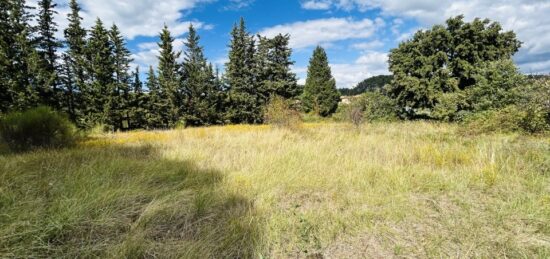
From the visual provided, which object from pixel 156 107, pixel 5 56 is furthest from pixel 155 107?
pixel 5 56

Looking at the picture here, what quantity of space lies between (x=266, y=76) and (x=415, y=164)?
27.4 m

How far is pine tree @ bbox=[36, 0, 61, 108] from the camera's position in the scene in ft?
63.4

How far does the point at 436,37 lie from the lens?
16359 millimetres

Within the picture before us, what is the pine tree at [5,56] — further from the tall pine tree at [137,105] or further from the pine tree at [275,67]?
the pine tree at [275,67]

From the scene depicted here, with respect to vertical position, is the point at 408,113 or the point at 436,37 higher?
the point at 436,37

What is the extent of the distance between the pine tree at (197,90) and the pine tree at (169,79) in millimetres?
1066

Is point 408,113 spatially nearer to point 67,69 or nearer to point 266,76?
point 266,76

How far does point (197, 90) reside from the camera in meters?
27.3

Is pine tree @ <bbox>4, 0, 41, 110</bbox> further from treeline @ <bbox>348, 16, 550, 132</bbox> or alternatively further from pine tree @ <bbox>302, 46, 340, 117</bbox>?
pine tree @ <bbox>302, 46, 340, 117</bbox>

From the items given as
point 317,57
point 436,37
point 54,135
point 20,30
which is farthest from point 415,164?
point 317,57

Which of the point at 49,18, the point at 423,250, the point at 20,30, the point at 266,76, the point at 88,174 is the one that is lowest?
the point at 423,250

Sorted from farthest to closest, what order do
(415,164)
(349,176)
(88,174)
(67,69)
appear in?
(67,69) < (415,164) < (349,176) < (88,174)

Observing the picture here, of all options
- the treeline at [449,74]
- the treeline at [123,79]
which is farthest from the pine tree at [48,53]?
the treeline at [449,74]

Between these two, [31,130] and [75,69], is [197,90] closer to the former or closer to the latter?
[75,69]
